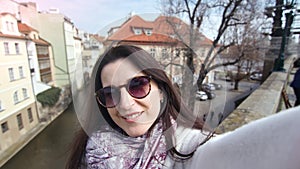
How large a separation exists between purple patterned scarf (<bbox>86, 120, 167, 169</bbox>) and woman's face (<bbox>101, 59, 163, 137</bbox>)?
0.06 ft

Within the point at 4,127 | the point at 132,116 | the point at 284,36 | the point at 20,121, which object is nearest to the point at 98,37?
the point at 132,116

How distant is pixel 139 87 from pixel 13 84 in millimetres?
3989

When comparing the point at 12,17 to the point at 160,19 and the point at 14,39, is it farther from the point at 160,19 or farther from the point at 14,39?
the point at 160,19

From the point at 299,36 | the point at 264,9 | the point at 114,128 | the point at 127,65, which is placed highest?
the point at 264,9

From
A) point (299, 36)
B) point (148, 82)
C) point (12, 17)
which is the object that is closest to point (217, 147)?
point (148, 82)

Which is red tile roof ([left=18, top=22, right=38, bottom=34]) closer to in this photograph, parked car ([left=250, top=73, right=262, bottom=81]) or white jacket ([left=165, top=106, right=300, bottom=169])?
parked car ([left=250, top=73, right=262, bottom=81])

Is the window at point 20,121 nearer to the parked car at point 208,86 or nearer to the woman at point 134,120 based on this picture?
the woman at point 134,120

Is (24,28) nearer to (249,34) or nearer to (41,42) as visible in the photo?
(41,42)

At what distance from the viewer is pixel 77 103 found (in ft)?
0.95

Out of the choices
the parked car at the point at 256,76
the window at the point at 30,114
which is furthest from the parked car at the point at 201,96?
the window at the point at 30,114

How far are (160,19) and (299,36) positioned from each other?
2.74m

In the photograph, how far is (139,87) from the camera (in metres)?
0.24

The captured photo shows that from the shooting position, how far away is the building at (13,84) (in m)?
2.93

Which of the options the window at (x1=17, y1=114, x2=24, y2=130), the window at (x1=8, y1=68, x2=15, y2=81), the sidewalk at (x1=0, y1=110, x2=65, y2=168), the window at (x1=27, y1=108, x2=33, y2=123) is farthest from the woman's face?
the window at (x1=27, y1=108, x2=33, y2=123)
